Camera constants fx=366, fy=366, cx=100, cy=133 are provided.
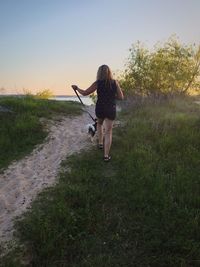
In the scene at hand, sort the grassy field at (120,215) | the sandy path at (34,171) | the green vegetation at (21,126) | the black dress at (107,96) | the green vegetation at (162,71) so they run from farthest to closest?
the green vegetation at (162,71) → the green vegetation at (21,126) → the black dress at (107,96) → the sandy path at (34,171) → the grassy field at (120,215)

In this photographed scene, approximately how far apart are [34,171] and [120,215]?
3384mm

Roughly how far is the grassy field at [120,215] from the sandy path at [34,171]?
0.32 m

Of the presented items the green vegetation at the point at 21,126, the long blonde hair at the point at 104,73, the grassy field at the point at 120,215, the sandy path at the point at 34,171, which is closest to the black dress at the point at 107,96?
the long blonde hair at the point at 104,73

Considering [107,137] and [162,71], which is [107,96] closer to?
[107,137]

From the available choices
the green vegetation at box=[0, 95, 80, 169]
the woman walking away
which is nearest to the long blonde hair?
the woman walking away

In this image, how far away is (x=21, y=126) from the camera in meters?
13.1

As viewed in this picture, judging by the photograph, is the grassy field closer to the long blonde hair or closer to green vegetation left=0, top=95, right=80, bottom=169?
the long blonde hair

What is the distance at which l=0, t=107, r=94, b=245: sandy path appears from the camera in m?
7.37

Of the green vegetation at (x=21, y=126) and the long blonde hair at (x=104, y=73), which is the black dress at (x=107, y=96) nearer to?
the long blonde hair at (x=104, y=73)

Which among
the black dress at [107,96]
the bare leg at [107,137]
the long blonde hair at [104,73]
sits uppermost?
the long blonde hair at [104,73]

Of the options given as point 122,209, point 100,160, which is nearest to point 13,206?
point 122,209

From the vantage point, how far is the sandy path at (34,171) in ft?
24.2

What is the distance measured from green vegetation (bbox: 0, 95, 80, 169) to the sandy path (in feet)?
1.28

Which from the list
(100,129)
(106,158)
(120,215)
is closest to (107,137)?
(106,158)
